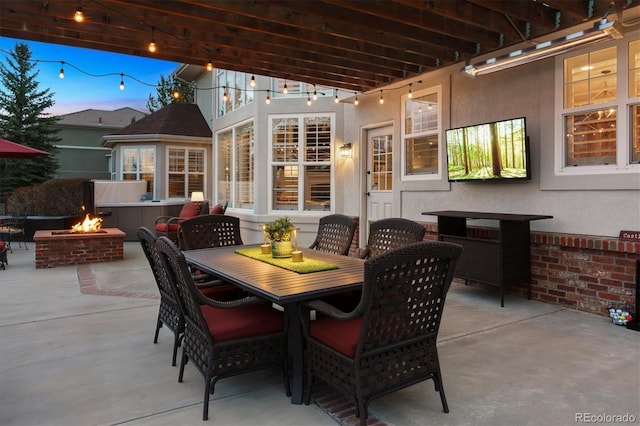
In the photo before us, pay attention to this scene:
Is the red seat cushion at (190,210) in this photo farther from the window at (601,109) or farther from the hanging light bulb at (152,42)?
the window at (601,109)

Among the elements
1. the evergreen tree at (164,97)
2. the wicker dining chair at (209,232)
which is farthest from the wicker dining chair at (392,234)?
the evergreen tree at (164,97)

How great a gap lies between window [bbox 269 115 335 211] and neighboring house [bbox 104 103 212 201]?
4.38 meters

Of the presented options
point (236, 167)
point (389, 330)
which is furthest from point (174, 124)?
point (389, 330)

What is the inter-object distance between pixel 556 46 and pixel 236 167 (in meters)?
A: 7.91

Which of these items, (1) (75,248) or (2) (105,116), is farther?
(2) (105,116)

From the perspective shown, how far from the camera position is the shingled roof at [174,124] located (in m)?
12.4

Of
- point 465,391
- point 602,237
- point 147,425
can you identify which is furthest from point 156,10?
point 602,237

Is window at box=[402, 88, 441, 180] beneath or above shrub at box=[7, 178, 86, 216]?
above

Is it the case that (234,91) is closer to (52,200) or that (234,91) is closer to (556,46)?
(52,200)

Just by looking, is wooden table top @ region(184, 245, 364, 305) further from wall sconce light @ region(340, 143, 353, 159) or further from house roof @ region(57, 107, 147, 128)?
house roof @ region(57, 107, 147, 128)

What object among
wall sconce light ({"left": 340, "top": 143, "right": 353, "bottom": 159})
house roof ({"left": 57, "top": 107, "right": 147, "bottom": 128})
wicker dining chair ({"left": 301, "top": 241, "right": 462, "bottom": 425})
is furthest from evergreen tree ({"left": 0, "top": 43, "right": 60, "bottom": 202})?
wicker dining chair ({"left": 301, "top": 241, "right": 462, "bottom": 425})

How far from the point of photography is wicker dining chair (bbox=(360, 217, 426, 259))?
362 cm

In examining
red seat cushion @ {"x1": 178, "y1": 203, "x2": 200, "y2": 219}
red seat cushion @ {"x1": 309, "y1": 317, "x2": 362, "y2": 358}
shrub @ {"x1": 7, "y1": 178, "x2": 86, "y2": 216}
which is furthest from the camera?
shrub @ {"x1": 7, "y1": 178, "x2": 86, "y2": 216}

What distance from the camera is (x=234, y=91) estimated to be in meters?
10.8
